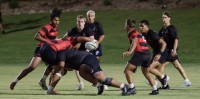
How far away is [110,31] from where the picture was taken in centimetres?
5419

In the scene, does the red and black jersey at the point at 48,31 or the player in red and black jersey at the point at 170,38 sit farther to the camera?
the player in red and black jersey at the point at 170,38

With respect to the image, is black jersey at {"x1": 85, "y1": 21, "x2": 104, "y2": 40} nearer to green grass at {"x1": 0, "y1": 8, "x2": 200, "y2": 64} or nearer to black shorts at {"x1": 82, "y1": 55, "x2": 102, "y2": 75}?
black shorts at {"x1": 82, "y1": 55, "x2": 102, "y2": 75}

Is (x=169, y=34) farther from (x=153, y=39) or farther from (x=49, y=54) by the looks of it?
(x=49, y=54)

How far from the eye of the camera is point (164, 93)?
A: 52.5ft

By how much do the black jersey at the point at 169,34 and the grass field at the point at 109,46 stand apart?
1.29 m

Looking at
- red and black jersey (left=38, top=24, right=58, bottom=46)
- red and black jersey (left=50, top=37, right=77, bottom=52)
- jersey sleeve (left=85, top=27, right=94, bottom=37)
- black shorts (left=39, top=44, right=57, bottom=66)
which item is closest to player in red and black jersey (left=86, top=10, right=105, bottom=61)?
jersey sleeve (left=85, top=27, right=94, bottom=37)

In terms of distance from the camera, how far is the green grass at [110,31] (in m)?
43.2

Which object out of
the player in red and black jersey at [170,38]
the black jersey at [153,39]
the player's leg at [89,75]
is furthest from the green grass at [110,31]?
the player's leg at [89,75]

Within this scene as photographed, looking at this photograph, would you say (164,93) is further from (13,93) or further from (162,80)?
(13,93)

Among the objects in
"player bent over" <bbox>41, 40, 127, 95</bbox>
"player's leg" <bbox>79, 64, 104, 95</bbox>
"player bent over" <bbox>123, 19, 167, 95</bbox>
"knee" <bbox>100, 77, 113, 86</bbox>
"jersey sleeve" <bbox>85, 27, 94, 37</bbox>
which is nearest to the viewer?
"knee" <bbox>100, 77, 113, 86</bbox>

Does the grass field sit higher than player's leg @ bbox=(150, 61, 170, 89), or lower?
lower

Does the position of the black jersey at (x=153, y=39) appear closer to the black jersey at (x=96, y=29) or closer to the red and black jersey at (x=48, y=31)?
the black jersey at (x=96, y=29)

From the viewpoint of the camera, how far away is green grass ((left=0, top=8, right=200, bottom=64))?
142 ft

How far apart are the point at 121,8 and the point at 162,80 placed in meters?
45.0
